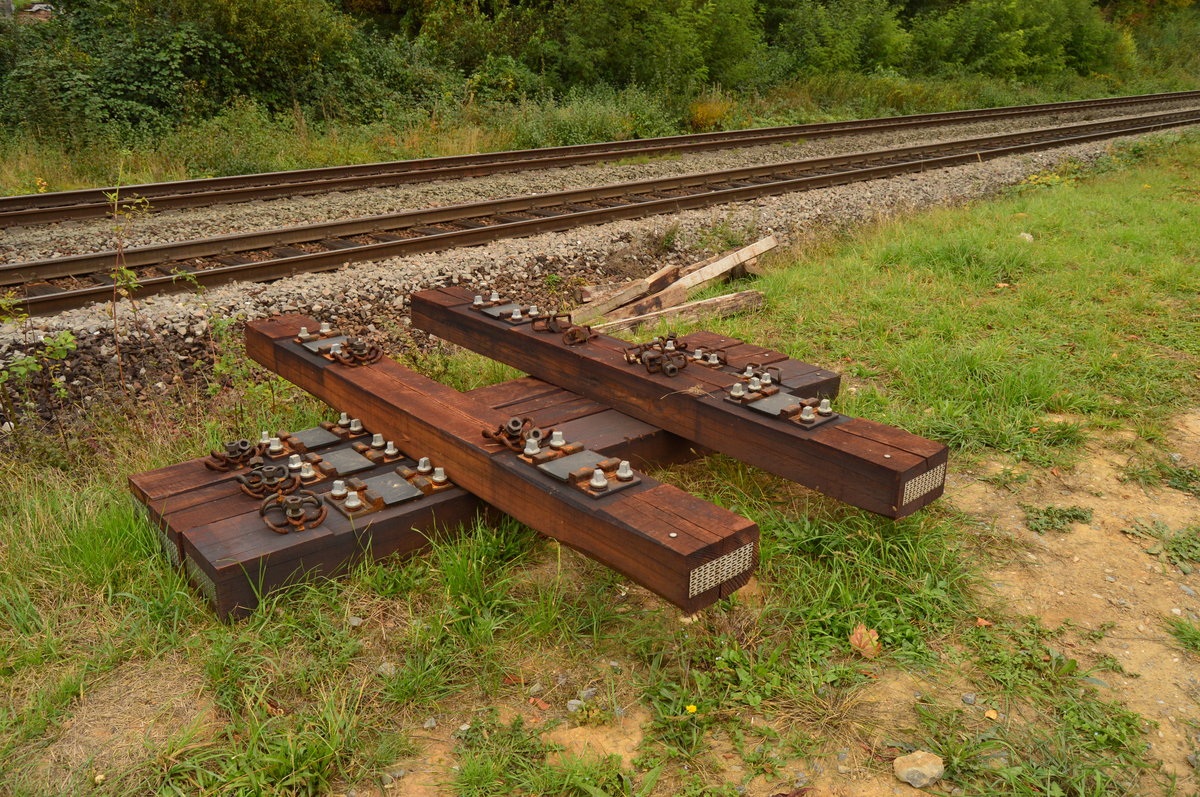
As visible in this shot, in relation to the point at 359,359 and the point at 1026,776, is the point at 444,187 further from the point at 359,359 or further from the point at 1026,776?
the point at 1026,776

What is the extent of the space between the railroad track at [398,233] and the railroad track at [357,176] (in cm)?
71

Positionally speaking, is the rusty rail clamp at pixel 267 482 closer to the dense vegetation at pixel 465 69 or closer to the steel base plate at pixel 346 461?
the steel base plate at pixel 346 461

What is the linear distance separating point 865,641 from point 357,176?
10812 mm

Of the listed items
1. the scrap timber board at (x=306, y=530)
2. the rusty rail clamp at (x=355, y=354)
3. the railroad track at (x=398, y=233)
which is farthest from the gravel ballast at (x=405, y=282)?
the scrap timber board at (x=306, y=530)

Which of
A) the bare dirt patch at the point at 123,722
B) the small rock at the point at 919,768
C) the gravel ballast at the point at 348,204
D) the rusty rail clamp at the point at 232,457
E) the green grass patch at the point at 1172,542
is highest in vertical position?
the rusty rail clamp at the point at 232,457

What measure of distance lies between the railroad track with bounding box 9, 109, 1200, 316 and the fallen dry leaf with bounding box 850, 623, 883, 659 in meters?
4.90

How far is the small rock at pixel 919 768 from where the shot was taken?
7.53 feet

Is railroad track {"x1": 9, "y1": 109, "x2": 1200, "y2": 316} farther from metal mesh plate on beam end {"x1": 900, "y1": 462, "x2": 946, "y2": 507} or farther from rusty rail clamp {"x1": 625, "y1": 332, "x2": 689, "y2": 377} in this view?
metal mesh plate on beam end {"x1": 900, "y1": 462, "x2": 946, "y2": 507}

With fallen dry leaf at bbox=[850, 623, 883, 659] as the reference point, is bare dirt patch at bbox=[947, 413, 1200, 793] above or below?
below

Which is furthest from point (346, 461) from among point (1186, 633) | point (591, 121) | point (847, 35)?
point (847, 35)

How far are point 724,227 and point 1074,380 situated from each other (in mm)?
5082

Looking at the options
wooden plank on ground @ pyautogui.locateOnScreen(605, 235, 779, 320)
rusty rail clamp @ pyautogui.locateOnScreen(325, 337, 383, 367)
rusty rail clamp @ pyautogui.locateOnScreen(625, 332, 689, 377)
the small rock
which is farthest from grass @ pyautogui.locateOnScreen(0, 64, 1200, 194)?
the small rock

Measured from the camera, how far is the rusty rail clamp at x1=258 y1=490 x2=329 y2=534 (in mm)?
2816

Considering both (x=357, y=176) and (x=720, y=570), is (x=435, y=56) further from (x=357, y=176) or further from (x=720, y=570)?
(x=720, y=570)
